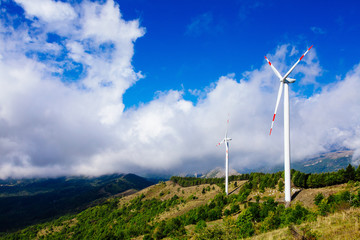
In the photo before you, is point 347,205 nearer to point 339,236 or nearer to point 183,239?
point 339,236

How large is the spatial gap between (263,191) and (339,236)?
96.5 metres

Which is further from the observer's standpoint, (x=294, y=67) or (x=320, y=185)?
(x=320, y=185)

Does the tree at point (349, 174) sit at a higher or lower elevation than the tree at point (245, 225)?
higher

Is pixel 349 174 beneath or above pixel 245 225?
above

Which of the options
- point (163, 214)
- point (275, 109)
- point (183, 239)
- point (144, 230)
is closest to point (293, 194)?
point (275, 109)

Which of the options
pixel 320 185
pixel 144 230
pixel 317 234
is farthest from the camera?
pixel 144 230

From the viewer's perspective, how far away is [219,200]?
126062 mm

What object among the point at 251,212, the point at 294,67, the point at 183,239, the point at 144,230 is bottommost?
the point at 144,230

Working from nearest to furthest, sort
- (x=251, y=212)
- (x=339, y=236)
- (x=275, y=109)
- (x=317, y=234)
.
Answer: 1. (x=339, y=236)
2. (x=317, y=234)
3. (x=275, y=109)
4. (x=251, y=212)

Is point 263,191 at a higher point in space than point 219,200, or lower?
higher

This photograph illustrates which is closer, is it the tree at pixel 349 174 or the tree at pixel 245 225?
the tree at pixel 245 225

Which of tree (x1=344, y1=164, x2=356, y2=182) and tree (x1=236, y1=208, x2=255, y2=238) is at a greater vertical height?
tree (x1=344, y1=164, x2=356, y2=182)

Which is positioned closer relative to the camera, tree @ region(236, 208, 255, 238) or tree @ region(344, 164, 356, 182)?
tree @ region(236, 208, 255, 238)

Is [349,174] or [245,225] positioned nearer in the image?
[245,225]
